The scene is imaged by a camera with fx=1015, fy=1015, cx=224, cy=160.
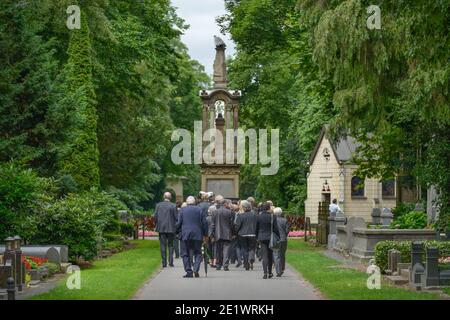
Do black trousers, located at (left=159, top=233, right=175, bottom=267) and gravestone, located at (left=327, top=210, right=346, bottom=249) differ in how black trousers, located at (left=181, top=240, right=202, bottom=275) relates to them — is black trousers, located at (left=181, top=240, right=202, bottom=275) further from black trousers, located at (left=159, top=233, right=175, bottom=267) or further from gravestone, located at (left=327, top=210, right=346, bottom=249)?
gravestone, located at (left=327, top=210, right=346, bottom=249)

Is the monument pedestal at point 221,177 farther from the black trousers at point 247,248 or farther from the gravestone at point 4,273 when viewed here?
the gravestone at point 4,273

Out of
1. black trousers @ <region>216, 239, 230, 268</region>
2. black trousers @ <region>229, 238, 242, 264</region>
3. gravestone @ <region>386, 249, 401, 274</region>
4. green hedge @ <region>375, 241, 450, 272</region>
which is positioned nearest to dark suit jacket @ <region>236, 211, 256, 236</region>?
black trousers @ <region>216, 239, 230, 268</region>

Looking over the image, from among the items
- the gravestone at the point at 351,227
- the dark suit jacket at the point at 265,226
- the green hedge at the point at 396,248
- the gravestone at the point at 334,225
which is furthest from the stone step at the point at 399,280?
the gravestone at the point at 334,225

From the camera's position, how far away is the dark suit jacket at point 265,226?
2416 centimetres

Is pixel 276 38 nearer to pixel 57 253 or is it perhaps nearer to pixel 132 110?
pixel 132 110

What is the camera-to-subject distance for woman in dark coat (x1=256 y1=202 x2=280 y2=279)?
23969mm

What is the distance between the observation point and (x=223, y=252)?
27000mm

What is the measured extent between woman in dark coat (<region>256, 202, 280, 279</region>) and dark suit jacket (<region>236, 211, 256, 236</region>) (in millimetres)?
1848

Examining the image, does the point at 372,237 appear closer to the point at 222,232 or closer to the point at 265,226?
the point at 222,232

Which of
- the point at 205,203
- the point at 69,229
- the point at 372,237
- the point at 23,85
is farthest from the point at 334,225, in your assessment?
the point at 69,229

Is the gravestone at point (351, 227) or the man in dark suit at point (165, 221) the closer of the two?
the man in dark suit at point (165, 221)

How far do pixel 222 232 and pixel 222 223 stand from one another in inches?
9.6

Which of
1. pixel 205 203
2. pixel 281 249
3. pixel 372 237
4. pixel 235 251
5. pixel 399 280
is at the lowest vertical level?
pixel 399 280

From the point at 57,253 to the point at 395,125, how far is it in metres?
10.8
